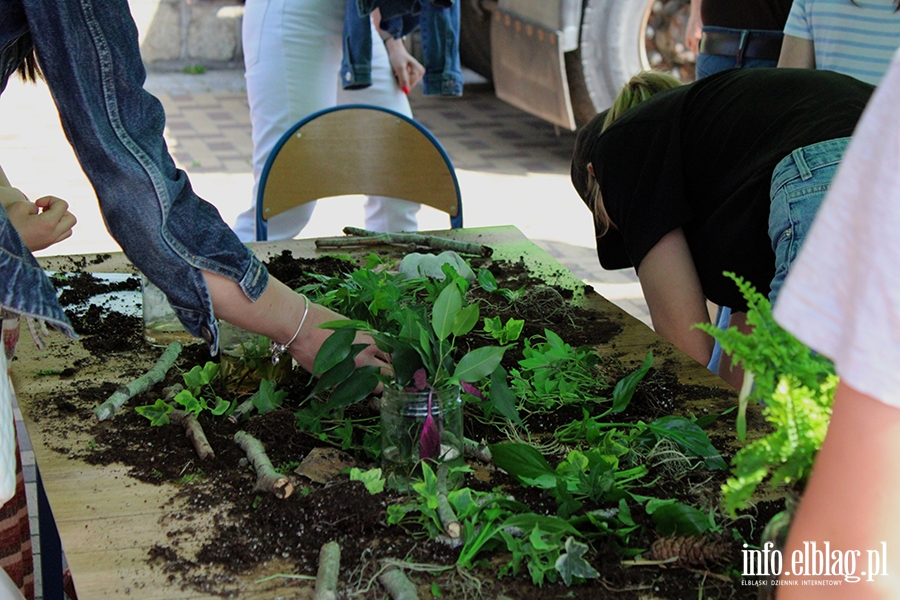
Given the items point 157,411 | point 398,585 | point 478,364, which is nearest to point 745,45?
point 478,364

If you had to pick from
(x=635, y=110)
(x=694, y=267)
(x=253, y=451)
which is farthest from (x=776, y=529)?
(x=635, y=110)

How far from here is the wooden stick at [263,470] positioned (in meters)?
0.95

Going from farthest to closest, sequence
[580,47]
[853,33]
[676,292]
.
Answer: [580,47] → [853,33] → [676,292]

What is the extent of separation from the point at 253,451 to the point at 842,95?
3.60 feet

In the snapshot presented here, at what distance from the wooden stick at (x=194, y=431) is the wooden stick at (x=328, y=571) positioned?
0.85 feet

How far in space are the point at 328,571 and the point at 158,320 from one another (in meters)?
0.75

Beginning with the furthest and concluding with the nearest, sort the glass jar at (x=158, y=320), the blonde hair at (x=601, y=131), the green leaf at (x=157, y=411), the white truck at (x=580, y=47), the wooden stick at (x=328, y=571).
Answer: the white truck at (x=580, y=47) → the blonde hair at (x=601, y=131) → the glass jar at (x=158, y=320) → the green leaf at (x=157, y=411) → the wooden stick at (x=328, y=571)

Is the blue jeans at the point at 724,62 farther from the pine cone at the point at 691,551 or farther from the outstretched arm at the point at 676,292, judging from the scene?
the pine cone at the point at 691,551

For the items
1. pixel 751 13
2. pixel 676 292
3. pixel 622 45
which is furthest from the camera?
pixel 622 45

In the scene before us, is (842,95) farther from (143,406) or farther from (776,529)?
(143,406)

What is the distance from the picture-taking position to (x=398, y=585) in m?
0.81

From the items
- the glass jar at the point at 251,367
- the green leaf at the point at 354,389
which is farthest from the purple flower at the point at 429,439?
the glass jar at the point at 251,367

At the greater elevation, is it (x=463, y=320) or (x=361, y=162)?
(x=463, y=320)

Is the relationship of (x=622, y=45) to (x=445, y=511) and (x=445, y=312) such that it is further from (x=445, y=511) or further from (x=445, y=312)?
(x=445, y=511)
